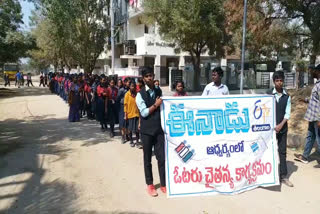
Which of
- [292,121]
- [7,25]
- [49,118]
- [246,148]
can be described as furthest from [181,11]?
[246,148]

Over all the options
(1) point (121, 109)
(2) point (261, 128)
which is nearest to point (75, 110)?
(1) point (121, 109)

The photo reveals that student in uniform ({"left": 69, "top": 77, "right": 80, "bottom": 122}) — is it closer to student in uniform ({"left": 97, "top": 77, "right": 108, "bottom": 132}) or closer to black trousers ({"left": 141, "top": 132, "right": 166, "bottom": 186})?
student in uniform ({"left": 97, "top": 77, "right": 108, "bottom": 132})

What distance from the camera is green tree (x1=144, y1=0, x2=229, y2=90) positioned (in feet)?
57.3

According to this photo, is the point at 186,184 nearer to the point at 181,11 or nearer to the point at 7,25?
the point at 181,11

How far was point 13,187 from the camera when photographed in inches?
198

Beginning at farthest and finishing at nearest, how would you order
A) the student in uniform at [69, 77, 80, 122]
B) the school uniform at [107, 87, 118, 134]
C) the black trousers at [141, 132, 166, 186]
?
the student in uniform at [69, 77, 80, 122] → the school uniform at [107, 87, 118, 134] → the black trousers at [141, 132, 166, 186]

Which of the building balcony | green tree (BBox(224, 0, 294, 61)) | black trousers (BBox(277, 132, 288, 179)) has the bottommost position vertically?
black trousers (BBox(277, 132, 288, 179))

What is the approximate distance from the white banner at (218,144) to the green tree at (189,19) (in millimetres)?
13254

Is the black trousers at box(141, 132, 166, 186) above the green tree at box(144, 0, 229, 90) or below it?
below

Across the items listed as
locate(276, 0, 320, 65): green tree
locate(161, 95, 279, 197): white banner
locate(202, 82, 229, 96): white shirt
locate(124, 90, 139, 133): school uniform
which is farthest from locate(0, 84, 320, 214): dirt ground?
locate(276, 0, 320, 65): green tree

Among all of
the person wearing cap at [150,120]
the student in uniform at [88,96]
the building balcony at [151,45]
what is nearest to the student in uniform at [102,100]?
the student in uniform at [88,96]

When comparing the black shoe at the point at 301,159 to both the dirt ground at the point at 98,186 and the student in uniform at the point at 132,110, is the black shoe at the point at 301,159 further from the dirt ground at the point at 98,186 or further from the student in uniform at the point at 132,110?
the student in uniform at the point at 132,110

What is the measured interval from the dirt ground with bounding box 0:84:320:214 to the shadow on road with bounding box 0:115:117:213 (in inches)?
0.4

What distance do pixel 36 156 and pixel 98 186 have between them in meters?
2.32
